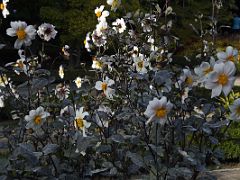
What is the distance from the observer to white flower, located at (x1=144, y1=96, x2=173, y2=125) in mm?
2012

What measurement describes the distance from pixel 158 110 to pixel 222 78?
0.27 m

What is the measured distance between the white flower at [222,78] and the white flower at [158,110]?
0.58ft

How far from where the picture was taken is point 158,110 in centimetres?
203

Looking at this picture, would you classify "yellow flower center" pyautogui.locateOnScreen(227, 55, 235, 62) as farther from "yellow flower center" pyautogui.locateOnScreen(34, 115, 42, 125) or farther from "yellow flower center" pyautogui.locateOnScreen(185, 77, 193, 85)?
"yellow flower center" pyautogui.locateOnScreen(34, 115, 42, 125)

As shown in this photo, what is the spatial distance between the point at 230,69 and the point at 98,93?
4.10 feet

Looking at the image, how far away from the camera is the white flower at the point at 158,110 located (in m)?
2.01

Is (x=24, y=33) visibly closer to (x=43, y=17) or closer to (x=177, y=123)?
(x=177, y=123)

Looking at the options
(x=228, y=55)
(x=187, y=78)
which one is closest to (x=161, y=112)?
(x=228, y=55)

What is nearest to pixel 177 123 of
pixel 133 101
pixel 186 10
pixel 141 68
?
pixel 133 101

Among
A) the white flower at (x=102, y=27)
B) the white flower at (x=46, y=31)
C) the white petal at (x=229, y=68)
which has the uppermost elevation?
the white flower at (x=102, y=27)

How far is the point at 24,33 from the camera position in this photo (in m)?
2.47

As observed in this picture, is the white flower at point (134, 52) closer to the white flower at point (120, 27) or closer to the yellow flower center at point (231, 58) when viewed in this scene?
the white flower at point (120, 27)

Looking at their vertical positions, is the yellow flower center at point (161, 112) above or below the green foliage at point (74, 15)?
below

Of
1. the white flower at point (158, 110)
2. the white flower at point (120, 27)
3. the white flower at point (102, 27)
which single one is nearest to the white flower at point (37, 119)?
the white flower at point (158, 110)
